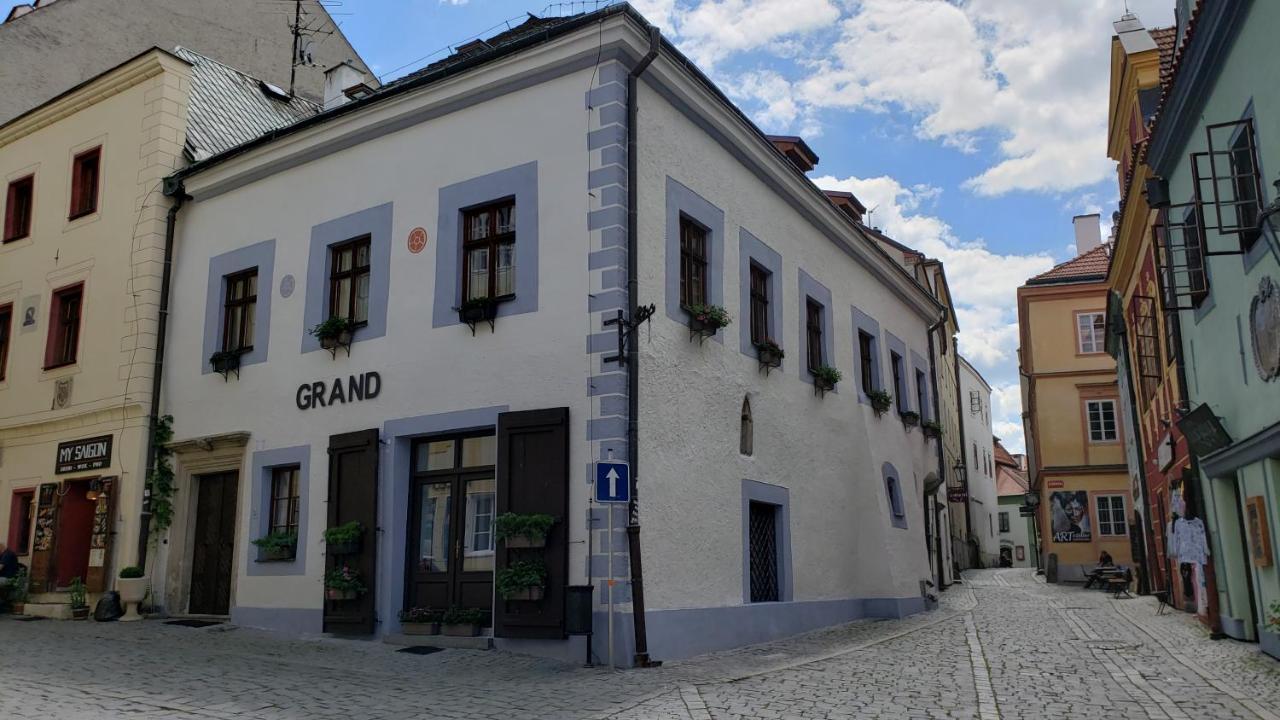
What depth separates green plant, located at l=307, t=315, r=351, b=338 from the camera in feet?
49.0

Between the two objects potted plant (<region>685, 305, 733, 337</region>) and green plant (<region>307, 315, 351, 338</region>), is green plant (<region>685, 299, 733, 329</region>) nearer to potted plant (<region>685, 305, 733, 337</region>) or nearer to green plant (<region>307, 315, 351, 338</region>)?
potted plant (<region>685, 305, 733, 337</region>)

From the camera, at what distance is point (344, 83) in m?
22.2

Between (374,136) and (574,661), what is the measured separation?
825cm

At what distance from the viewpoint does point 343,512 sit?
14.4m

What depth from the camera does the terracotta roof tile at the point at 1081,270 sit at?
37.0m

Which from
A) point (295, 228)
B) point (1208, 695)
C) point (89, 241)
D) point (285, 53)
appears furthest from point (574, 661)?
point (285, 53)

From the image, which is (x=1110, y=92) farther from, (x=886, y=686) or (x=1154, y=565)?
(x=886, y=686)

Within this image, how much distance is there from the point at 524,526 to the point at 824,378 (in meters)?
7.86

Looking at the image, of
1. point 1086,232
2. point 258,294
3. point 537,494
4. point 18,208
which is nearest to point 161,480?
point 258,294

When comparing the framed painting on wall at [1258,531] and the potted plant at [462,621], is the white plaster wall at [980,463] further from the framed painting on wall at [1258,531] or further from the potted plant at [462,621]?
the potted plant at [462,621]

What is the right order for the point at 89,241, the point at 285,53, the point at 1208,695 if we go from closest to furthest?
1. the point at 1208,695
2. the point at 89,241
3. the point at 285,53

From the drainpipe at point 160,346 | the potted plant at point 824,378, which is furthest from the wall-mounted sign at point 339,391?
the potted plant at point 824,378

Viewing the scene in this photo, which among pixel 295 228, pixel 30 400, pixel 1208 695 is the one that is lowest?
pixel 1208 695

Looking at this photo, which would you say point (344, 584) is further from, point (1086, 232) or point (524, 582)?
point (1086, 232)
